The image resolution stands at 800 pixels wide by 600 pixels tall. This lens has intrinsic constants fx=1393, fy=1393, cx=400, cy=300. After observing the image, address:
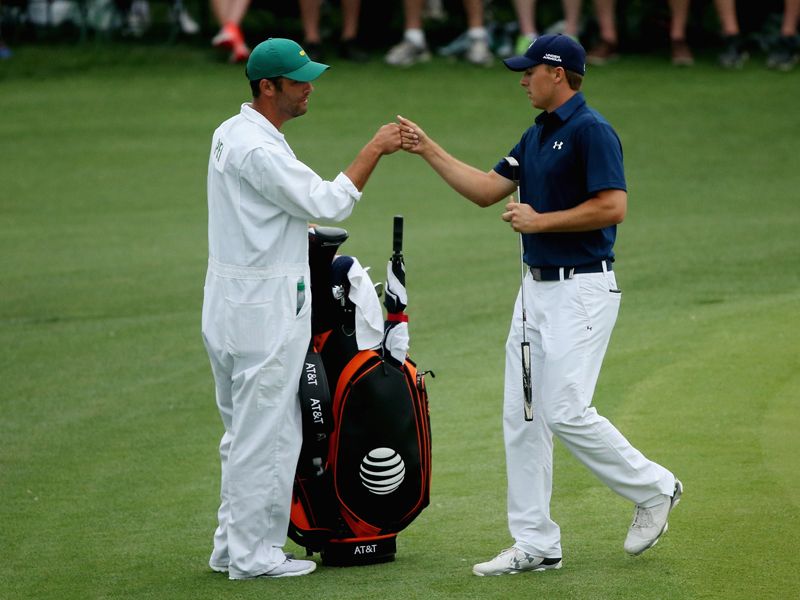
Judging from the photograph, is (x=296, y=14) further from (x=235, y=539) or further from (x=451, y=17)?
(x=235, y=539)

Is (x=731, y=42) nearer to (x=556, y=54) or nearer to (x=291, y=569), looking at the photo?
(x=556, y=54)

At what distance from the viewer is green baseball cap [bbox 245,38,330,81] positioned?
5.39 meters

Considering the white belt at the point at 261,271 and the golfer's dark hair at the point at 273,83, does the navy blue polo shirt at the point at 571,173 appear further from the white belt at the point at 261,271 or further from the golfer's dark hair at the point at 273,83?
the golfer's dark hair at the point at 273,83

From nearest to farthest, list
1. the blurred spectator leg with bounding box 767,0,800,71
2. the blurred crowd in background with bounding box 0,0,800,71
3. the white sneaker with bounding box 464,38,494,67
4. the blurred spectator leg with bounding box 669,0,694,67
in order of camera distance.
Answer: the blurred spectator leg with bounding box 669,0,694,67 < the blurred crowd in background with bounding box 0,0,800,71 < the blurred spectator leg with bounding box 767,0,800,71 < the white sneaker with bounding box 464,38,494,67

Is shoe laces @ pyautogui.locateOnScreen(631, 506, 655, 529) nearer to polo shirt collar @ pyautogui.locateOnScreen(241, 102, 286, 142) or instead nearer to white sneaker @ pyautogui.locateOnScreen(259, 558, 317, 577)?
white sneaker @ pyautogui.locateOnScreen(259, 558, 317, 577)

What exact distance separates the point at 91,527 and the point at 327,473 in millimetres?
1331

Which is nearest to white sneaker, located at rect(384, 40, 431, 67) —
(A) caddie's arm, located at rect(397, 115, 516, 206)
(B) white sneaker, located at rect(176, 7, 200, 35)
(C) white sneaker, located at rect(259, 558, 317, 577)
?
(B) white sneaker, located at rect(176, 7, 200, 35)

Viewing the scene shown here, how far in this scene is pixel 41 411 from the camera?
8.35 meters

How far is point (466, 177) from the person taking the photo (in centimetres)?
595

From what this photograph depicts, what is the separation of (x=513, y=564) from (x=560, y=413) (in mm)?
635

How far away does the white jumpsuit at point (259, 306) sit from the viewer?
5328 millimetres

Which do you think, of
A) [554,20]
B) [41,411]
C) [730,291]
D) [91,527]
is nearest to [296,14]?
[554,20]

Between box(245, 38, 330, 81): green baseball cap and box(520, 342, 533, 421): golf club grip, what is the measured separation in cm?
134

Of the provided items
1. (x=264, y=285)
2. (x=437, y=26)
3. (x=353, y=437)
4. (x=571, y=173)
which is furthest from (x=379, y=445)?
(x=437, y=26)
